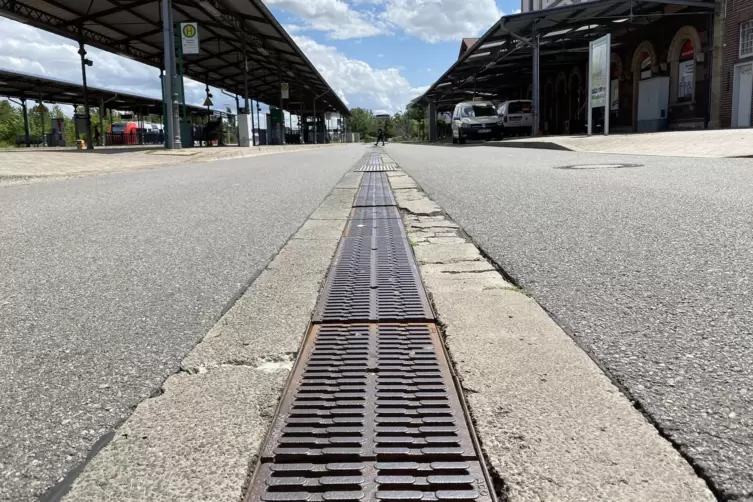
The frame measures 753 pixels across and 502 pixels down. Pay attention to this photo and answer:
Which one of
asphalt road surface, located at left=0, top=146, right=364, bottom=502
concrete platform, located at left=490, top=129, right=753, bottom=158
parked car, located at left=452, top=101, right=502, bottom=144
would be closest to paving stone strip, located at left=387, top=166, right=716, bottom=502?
asphalt road surface, located at left=0, top=146, right=364, bottom=502

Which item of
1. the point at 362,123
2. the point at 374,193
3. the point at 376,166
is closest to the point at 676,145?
the point at 376,166

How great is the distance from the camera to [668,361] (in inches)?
82.7

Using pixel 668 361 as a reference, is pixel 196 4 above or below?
above

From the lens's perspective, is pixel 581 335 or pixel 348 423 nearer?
pixel 348 423

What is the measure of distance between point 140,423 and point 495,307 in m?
1.63

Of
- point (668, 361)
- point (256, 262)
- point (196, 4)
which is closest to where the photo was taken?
point (668, 361)

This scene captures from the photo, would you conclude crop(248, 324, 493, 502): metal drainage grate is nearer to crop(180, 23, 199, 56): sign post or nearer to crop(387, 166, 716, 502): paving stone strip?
crop(387, 166, 716, 502): paving stone strip

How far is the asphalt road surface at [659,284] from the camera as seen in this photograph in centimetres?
172

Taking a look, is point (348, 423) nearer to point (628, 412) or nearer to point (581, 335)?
point (628, 412)

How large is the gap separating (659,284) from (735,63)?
2246cm

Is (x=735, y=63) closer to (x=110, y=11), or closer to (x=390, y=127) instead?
(x=110, y=11)

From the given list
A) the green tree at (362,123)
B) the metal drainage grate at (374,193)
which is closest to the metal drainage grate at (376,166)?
the metal drainage grate at (374,193)

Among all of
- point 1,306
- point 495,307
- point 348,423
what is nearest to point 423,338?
point 495,307

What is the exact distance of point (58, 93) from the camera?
43125 millimetres
